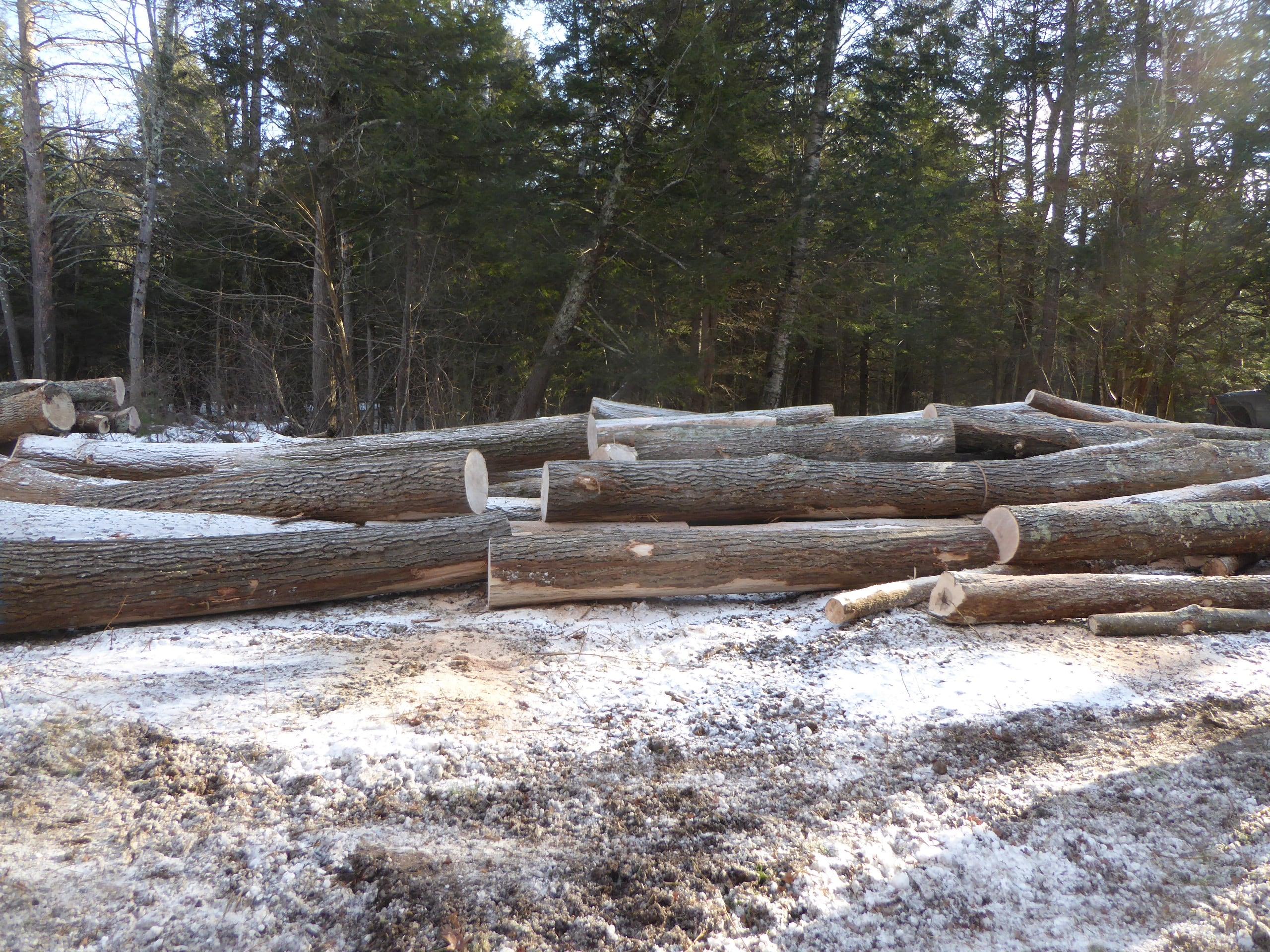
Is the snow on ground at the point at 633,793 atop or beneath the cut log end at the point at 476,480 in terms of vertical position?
beneath

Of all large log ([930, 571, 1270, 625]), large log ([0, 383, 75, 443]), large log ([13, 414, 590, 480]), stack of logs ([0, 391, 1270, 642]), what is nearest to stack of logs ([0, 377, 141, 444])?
large log ([0, 383, 75, 443])

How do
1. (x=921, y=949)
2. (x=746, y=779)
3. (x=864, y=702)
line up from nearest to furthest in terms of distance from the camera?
(x=921, y=949), (x=746, y=779), (x=864, y=702)

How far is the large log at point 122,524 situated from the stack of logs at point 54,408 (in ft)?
7.01

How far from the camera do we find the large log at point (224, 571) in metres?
4.18

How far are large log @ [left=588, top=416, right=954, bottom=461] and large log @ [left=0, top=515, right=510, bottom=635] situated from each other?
2108 mm

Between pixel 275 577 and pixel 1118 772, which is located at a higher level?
pixel 275 577

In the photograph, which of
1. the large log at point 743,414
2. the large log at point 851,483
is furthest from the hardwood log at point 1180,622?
the large log at point 743,414

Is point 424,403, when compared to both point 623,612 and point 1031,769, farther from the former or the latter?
point 1031,769

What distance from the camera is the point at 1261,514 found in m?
5.52

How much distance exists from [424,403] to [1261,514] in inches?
507

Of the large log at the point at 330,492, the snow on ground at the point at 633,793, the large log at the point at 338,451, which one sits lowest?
the snow on ground at the point at 633,793

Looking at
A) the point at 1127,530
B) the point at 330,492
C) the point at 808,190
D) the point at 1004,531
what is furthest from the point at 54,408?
the point at 808,190

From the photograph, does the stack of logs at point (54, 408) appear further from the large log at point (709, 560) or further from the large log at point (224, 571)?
the large log at point (709, 560)

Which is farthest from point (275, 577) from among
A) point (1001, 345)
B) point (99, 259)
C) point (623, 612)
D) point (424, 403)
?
point (1001, 345)
